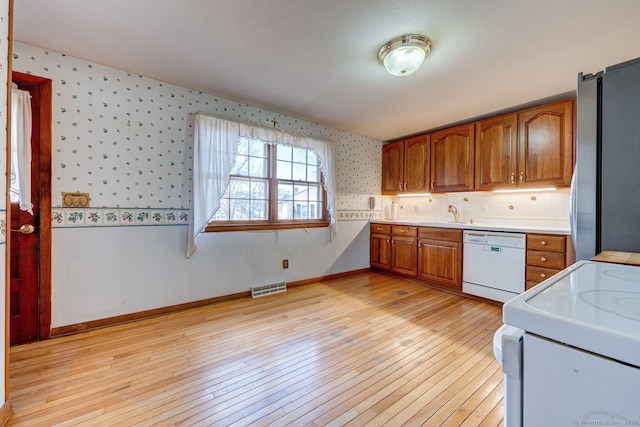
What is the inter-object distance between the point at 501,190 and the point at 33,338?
4.87 meters

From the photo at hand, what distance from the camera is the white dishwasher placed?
8.96 feet

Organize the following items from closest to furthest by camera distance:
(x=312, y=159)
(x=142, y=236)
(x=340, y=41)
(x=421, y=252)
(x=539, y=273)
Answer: (x=340, y=41) → (x=142, y=236) → (x=539, y=273) → (x=421, y=252) → (x=312, y=159)

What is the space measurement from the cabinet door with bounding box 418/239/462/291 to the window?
4.92 feet

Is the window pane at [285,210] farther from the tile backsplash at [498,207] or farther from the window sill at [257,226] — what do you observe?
the tile backsplash at [498,207]

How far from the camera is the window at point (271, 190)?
10.1 feet

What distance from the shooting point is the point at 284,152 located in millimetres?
Answer: 3465

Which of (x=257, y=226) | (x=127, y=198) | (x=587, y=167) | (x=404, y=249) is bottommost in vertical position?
(x=404, y=249)

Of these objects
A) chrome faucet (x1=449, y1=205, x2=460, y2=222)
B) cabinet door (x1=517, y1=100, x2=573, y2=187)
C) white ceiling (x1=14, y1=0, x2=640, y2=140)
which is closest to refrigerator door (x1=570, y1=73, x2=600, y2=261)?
white ceiling (x1=14, y1=0, x2=640, y2=140)

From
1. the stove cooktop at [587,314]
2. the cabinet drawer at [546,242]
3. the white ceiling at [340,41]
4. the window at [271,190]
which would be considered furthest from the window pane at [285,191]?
the stove cooktop at [587,314]

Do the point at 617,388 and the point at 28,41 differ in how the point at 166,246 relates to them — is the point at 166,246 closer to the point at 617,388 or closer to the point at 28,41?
the point at 28,41

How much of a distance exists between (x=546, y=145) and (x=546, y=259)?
1247 millimetres

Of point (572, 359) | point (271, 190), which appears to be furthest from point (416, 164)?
point (572, 359)

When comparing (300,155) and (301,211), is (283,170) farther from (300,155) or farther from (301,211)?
(301,211)

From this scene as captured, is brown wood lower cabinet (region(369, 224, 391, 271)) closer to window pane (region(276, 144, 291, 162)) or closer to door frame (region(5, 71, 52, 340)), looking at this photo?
window pane (region(276, 144, 291, 162))
